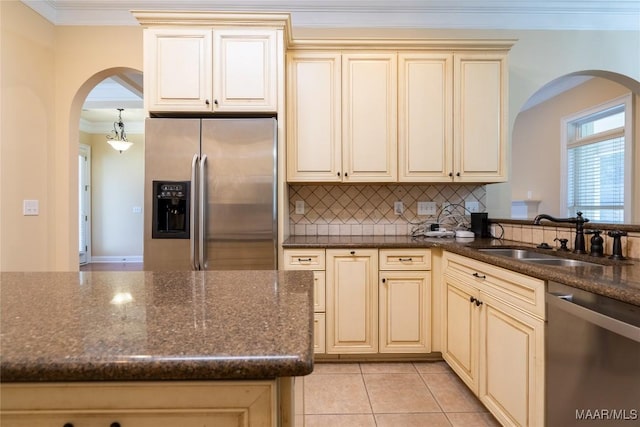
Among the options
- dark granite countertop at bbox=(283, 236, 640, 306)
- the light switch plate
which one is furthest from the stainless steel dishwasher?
the light switch plate

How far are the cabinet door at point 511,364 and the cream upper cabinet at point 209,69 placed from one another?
1.94m

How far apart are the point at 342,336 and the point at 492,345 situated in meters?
1.06

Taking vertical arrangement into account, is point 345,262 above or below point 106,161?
below

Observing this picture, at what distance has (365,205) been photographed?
2.97 meters

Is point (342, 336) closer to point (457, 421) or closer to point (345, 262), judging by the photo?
point (345, 262)

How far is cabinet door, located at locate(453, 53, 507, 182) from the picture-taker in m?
2.61

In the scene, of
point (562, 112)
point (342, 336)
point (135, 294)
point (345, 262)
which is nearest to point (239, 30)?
point (345, 262)

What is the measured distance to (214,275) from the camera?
4.05 ft

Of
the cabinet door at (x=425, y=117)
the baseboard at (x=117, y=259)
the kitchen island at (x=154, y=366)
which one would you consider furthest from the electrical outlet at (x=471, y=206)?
the baseboard at (x=117, y=259)

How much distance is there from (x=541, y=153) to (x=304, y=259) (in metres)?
4.83

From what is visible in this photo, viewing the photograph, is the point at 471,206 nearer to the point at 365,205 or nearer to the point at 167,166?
the point at 365,205

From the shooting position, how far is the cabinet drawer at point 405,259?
7.89 ft

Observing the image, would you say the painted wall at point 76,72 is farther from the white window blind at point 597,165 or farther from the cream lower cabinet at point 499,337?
the white window blind at point 597,165

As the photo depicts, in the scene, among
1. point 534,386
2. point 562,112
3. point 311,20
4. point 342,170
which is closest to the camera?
point 534,386
